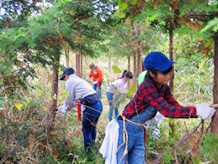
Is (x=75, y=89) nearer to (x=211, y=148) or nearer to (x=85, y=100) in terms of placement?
(x=85, y=100)

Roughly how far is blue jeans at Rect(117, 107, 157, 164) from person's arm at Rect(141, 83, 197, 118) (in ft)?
0.60

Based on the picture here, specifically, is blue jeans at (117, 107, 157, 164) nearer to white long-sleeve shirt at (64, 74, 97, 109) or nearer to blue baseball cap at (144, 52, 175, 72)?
blue baseball cap at (144, 52, 175, 72)

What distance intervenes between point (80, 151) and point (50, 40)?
2.00 meters

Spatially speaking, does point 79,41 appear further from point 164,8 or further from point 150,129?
point 164,8

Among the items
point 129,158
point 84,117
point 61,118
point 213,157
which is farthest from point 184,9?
point 61,118

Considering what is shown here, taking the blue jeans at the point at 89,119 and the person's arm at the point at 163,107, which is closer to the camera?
the person's arm at the point at 163,107

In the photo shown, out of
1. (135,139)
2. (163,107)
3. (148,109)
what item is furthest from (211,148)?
(135,139)

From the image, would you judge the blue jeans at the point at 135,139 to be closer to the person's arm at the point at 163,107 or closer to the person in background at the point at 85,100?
the person's arm at the point at 163,107

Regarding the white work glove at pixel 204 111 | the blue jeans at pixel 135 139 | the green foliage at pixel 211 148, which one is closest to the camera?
the green foliage at pixel 211 148

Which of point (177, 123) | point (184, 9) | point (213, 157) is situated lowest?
point (177, 123)

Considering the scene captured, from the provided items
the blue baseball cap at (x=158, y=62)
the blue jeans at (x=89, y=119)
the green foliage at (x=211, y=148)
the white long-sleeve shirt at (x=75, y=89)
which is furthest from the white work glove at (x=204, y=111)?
the white long-sleeve shirt at (x=75, y=89)

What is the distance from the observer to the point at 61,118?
470 centimetres

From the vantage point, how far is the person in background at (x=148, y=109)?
7.06ft

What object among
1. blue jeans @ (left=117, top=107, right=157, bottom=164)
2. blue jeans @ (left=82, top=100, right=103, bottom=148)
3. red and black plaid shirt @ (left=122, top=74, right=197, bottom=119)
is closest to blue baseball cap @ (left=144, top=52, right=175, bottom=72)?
red and black plaid shirt @ (left=122, top=74, right=197, bottom=119)
